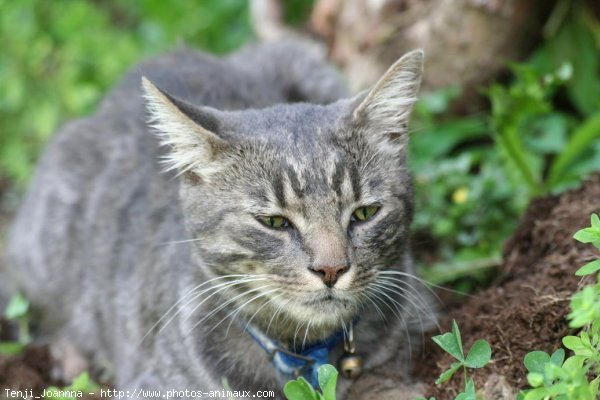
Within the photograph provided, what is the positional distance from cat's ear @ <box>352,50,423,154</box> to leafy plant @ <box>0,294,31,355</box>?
2.20m

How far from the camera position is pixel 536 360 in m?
2.67

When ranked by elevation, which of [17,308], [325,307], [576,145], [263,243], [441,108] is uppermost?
[441,108]

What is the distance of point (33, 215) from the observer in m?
4.75

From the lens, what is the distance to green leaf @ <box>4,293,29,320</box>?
14.1ft

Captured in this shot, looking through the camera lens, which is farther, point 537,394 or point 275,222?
point 275,222

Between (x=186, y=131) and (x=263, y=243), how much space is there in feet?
1.71

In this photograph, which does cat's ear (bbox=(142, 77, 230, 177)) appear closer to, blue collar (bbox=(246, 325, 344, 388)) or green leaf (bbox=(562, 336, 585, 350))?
blue collar (bbox=(246, 325, 344, 388))

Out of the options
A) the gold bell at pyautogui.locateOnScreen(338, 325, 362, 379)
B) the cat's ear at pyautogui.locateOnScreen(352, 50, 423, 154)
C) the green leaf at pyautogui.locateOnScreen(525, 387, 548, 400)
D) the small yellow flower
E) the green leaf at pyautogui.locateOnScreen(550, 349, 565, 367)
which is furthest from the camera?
the small yellow flower

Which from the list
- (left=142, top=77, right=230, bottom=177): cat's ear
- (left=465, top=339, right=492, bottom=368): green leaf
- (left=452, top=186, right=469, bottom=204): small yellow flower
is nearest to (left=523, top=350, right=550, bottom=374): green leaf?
(left=465, top=339, right=492, bottom=368): green leaf

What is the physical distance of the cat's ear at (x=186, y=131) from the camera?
2964mm

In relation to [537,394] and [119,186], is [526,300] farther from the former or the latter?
[119,186]

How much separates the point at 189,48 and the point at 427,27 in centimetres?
147

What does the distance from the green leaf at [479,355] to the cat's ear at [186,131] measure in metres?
1.15

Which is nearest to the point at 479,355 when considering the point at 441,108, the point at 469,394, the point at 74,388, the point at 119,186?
the point at 469,394
